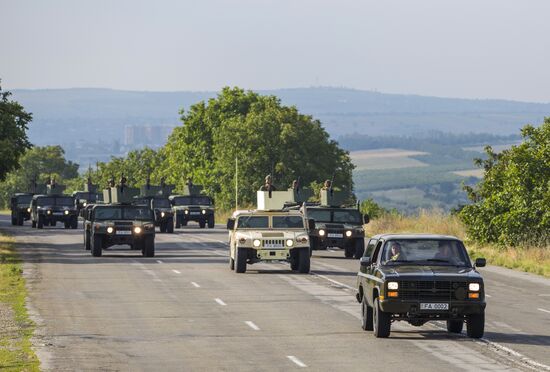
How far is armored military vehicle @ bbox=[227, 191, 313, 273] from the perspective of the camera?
36.7 meters

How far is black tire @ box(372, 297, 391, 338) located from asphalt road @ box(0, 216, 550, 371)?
9.6 inches

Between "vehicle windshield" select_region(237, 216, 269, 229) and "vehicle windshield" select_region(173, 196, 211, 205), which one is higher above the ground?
"vehicle windshield" select_region(173, 196, 211, 205)

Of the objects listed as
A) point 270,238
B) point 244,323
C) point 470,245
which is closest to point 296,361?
point 244,323

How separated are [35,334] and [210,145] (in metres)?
90.5

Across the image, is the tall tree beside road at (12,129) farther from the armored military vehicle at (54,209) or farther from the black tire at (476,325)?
the black tire at (476,325)

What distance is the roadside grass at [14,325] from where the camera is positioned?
18839 mm

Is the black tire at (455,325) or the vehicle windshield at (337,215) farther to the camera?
the vehicle windshield at (337,215)

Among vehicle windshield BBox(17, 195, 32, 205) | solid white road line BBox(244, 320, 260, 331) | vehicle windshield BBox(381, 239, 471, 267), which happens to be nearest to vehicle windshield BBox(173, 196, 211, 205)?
vehicle windshield BBox(17, 195, 32, 205)

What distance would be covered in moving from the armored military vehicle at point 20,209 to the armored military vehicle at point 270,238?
150ft

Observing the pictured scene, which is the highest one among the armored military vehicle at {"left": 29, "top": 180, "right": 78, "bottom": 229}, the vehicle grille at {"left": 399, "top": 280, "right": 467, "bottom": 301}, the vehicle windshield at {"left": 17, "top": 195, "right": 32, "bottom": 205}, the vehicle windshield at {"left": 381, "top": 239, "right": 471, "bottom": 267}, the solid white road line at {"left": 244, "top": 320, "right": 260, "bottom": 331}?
the vehicle windshield at {"left": 17, "top": 195, "right": 32, "bottom": 205}

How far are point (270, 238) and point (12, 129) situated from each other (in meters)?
21.4

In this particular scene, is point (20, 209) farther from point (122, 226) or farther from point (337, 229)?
point (337, 229)

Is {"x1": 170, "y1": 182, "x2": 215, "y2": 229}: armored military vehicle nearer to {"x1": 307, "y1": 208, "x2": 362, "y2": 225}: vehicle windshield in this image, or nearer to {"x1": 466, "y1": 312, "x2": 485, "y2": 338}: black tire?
{"x1": 307, "y1": 208, "x2": 362, "y2": 225}: vehicle windshield

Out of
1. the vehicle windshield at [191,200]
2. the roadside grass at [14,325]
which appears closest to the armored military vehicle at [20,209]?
the vehicle windshield at [191,200]
